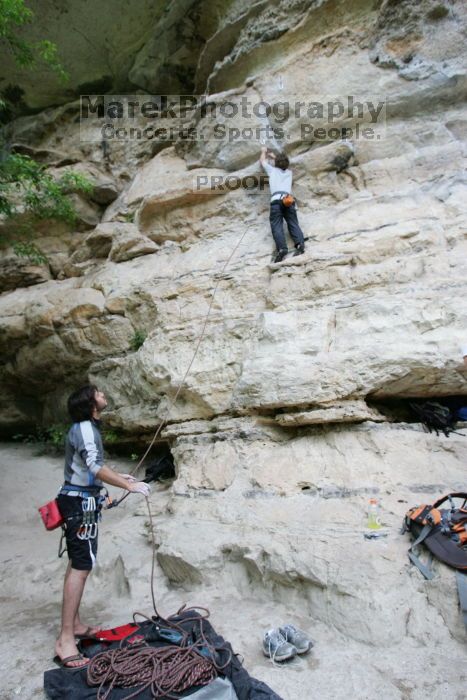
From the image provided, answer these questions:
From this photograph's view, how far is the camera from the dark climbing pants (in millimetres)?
6168

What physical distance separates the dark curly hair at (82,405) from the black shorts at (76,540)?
59 cm

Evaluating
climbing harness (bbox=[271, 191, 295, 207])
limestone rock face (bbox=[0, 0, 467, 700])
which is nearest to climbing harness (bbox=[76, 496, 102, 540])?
limestone rock face (bbox=[0, 0, 467, 700])

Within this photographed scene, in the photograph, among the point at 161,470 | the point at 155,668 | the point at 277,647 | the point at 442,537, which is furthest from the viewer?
the point at 161,470

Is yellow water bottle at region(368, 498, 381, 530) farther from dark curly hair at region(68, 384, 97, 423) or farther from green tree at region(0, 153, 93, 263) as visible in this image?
green tree at region(0, 153, 93, 263)

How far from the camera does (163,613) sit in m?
3.46

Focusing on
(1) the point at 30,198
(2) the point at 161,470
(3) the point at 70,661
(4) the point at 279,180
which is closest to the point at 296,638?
(3) the point at 70,661

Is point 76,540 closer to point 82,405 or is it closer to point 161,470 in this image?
point 82,405

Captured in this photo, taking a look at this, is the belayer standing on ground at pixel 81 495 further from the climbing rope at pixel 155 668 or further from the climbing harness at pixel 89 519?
the climbing rope at pixel 155 668

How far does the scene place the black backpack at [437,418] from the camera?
4.59 metres

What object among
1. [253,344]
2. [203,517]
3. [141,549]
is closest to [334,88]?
[253,344]

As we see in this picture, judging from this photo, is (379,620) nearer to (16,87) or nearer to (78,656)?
(78,656)

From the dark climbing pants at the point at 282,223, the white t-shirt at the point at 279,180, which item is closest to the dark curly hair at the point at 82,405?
the dark climbing pants at the point at 282,223

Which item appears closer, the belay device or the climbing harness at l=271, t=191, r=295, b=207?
the belay device

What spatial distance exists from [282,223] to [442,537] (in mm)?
4580
